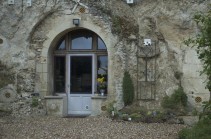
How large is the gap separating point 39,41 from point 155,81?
3.93 metres

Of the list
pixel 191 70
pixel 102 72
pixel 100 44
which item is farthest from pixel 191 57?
pixel 100 44

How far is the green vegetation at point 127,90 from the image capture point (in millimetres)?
12320

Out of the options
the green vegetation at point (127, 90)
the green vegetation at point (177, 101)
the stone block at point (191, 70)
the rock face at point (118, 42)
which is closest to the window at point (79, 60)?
the rock face at point (118, 42)

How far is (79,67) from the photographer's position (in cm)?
1366

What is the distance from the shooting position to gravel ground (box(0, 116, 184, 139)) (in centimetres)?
932

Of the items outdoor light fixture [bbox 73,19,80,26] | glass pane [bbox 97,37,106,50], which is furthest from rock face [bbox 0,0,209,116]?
glass pane [bbox 97,37,106,50]

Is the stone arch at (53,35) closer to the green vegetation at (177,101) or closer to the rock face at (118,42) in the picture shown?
the rock face at (118,42)

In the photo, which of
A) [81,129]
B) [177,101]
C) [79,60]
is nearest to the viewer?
[81,129]

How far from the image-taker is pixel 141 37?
1273 centimetres

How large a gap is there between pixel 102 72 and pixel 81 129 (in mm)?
3641

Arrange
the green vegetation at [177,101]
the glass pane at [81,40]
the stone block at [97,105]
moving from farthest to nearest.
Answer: the glass pane at [81,40] → the stone block at [97,105] → the green vegetation at [177,101]

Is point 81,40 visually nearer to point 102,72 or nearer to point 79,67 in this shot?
point 79,67

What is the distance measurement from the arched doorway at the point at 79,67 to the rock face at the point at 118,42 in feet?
2.07

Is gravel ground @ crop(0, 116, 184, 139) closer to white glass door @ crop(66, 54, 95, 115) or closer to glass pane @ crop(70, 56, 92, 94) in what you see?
white glass door @ crop(66, 54, 95, 115)
